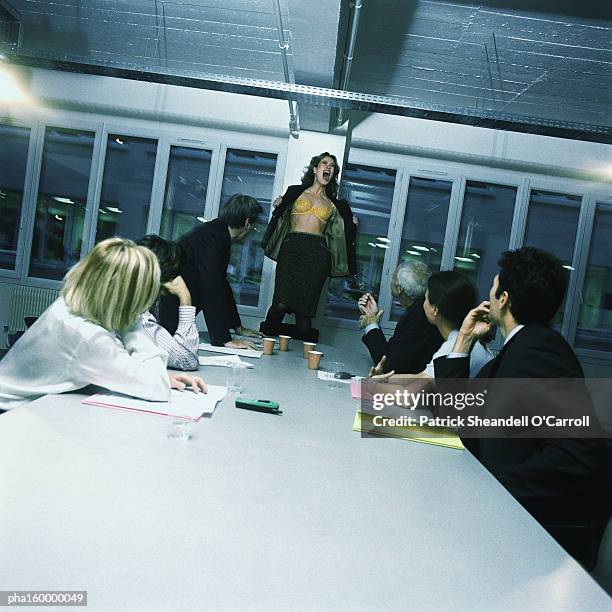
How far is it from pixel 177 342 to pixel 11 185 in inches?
262

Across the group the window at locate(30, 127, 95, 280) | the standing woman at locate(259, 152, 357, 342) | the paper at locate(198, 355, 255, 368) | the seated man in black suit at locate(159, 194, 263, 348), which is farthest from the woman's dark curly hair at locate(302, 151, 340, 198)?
the window at locate(30, 127, 95, 280)

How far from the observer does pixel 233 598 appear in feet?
2.60

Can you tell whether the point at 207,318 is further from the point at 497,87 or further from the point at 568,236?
the point at 568,236

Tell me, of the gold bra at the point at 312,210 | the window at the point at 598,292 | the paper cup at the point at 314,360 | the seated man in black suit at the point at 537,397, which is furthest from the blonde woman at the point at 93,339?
the window at the point at 598,292

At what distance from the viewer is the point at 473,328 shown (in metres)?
2.40

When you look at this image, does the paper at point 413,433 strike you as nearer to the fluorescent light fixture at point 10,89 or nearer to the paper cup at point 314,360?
the paper cup at point 314,360

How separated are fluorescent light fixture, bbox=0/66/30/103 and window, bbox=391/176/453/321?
4803mm

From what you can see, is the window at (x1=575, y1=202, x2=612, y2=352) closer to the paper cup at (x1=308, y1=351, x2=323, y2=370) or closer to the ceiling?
the ceiling

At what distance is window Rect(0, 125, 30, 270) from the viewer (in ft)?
25.3

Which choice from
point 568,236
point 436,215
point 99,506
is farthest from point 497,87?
point 99,506

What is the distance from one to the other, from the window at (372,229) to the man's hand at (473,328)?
186 inches

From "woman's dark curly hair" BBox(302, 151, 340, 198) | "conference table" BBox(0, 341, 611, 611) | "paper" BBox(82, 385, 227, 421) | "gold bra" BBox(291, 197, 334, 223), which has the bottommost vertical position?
"paper" BBox(82, 385, 227, 421)

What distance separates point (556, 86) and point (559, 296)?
443 cm

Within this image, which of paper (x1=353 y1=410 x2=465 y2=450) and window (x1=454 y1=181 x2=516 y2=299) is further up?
window (x1=454 y1=181 x2=516 y2=299)
